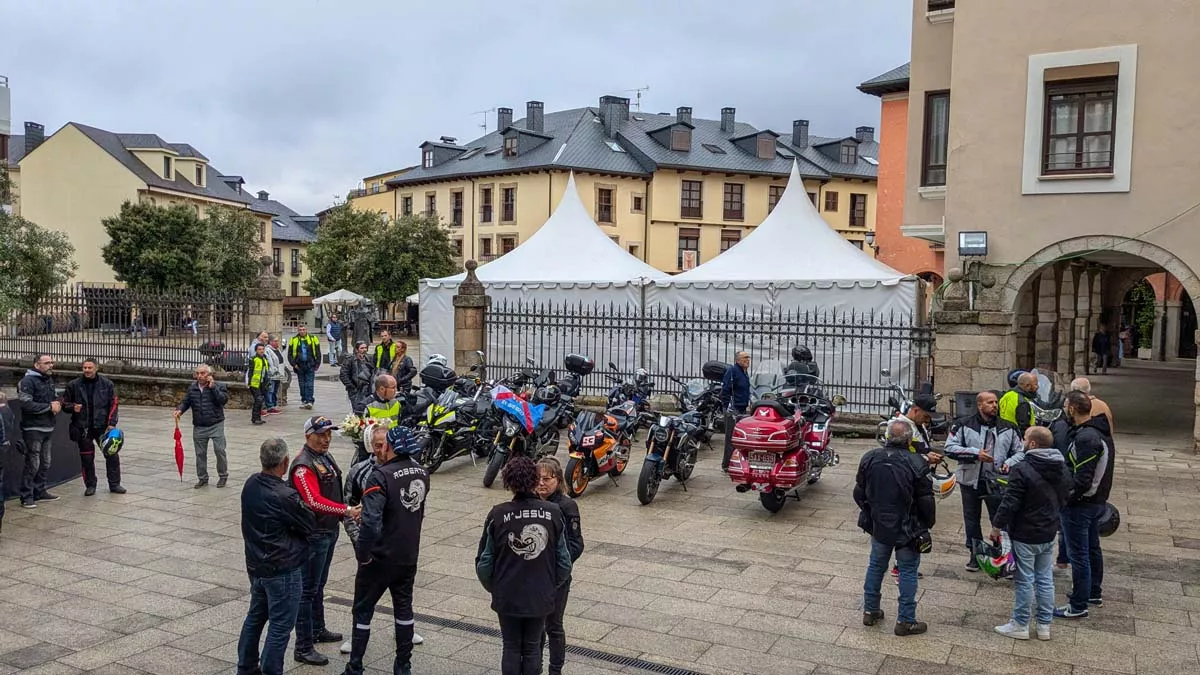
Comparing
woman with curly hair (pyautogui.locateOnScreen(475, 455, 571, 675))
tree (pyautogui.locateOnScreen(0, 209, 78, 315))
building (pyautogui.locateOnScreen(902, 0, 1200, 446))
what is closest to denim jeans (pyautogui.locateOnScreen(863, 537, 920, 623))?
woman with curly hair (pyautogui.locateOnScreen(475, 455, 571, 675))

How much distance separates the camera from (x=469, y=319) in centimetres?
1711

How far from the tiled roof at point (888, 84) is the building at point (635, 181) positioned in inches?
754

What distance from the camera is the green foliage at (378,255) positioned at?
140ft

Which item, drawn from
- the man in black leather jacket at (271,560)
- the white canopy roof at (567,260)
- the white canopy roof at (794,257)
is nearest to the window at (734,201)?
the white canopy roof at (567,260)

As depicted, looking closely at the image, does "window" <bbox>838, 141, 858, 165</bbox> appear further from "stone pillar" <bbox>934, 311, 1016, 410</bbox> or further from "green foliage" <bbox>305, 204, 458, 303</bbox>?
"stone pillar" <bbox>934, 311, 1016, 410</bbox>

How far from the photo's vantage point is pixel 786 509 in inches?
388

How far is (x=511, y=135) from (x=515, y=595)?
155 ft

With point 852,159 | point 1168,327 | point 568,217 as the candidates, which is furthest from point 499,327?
point 852,159

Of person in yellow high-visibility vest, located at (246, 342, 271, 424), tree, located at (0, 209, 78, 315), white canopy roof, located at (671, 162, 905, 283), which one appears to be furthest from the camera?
tree, located at (0, 209, 78, 315)

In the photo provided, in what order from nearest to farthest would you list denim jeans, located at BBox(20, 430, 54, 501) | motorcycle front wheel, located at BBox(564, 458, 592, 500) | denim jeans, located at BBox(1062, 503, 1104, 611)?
denim jeans, located at BBox(1062, 503, 1104, 611) < denim jeans, located at BBox(20, 430, 54, 501) < motorcycle front wheel, located at BBox(564, 458, 592, 500)

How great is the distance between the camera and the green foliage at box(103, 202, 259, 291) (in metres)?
42.0

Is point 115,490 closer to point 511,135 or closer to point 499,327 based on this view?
point 499,327

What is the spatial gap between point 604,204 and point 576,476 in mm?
39065

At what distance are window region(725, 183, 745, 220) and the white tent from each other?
1190 inches
